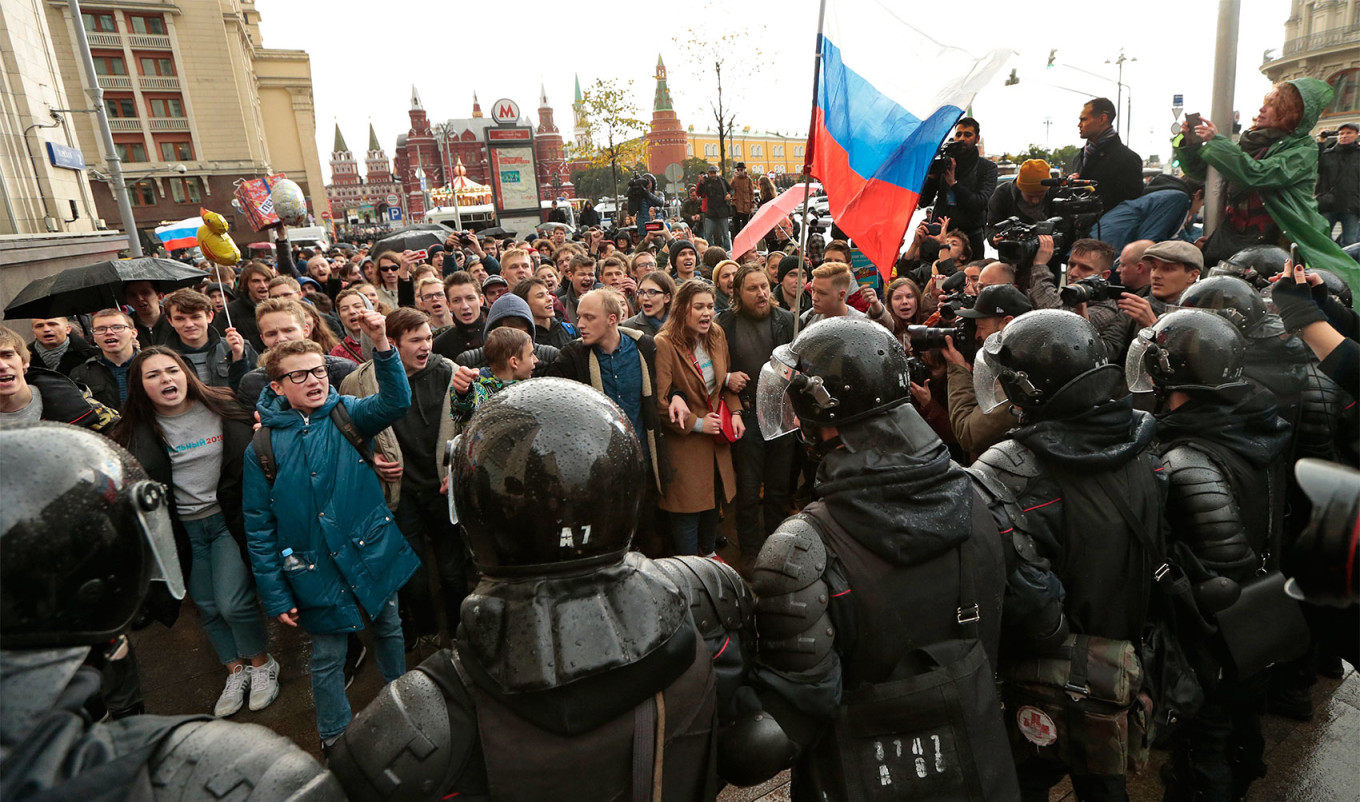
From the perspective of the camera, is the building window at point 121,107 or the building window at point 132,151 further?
the building window at point 132,151

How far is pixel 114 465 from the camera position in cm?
108

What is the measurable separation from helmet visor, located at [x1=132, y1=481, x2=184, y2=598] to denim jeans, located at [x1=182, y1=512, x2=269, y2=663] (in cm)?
281

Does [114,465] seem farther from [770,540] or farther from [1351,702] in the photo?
[1351,702]

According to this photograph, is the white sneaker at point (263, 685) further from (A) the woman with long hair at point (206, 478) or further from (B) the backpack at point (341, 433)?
(B) the backpack at point (341, 433)

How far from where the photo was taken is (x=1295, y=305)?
2.99 meters

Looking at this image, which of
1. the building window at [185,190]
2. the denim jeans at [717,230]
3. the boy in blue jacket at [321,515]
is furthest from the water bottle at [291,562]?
the building window at [185,190]

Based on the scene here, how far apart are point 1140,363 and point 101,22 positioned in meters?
60.4

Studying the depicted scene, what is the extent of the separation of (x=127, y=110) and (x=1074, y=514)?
202 feet

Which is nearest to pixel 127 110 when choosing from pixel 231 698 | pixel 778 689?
pixel 231 698

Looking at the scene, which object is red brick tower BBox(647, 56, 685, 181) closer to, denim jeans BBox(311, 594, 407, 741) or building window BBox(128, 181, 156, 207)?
building window BBox(128, 181, 156, 207)

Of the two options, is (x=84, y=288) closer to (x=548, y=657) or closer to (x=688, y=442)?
(x=688, y=442)

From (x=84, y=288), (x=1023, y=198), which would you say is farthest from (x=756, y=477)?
(x=84, y=288)

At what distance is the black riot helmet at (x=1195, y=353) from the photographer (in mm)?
2398

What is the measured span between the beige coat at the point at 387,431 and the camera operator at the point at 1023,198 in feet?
14.3
